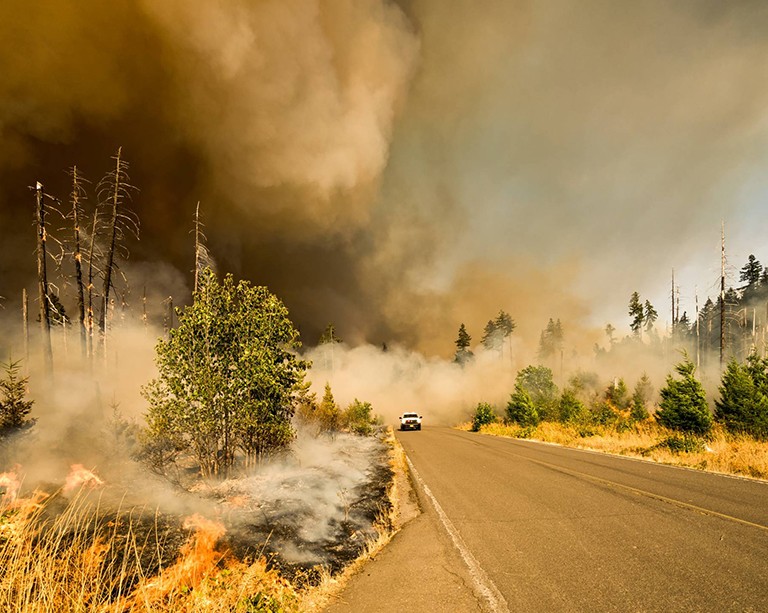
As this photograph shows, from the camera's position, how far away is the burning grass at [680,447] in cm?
1066

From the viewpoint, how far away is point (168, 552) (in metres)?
5.65

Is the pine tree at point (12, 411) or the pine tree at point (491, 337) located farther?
the pine tree at point (491, 337)

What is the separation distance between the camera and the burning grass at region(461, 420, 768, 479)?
1066 cm

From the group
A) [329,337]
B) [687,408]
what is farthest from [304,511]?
[329,337]

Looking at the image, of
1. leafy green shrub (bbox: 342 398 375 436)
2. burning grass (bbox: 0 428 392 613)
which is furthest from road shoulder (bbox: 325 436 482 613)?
leafy green shrub (bbox: 342 398 375 436)

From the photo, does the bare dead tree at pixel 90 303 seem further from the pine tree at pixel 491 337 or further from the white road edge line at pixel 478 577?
the pine tree at pixel 491 337

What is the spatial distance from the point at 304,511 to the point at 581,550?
213 inches

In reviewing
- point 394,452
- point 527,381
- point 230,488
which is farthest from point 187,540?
point 527,381

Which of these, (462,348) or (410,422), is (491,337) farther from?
(410,422)

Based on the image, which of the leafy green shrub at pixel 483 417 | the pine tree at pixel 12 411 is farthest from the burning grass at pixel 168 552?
the leafy green shrub at pixel 483 417

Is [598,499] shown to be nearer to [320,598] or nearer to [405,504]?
[405,504]

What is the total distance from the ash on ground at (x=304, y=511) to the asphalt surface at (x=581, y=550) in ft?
3.39

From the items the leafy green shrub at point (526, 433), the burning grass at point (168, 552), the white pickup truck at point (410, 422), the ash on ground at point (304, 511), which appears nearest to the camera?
the burning grass at point (168, 552)

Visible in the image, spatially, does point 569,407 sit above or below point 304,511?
below
